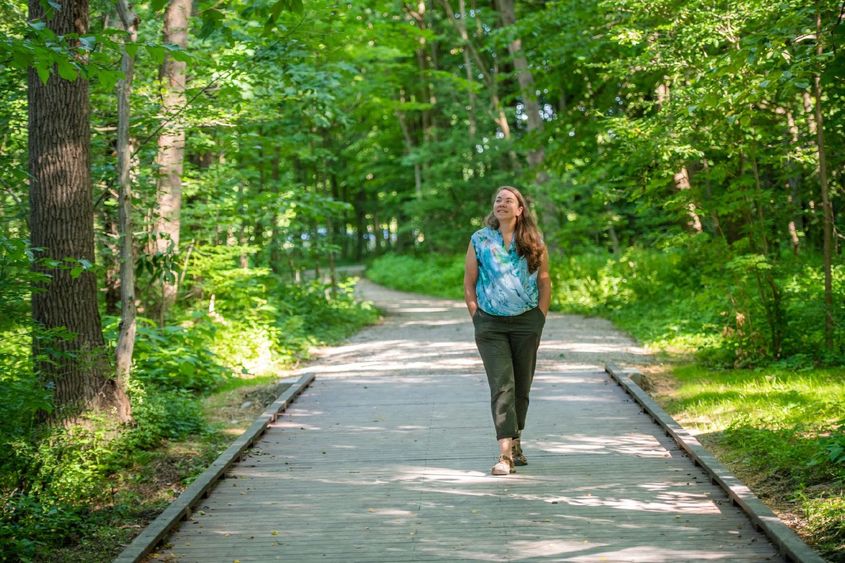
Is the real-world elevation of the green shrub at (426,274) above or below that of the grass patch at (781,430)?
above

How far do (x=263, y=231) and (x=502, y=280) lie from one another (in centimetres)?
1385

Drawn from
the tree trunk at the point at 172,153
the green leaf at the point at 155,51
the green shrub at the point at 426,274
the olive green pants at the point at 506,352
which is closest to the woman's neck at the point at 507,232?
the olive green pants at the point at 506,352

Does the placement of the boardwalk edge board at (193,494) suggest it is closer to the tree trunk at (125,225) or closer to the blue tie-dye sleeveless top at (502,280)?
the tree trunk at (125,225)

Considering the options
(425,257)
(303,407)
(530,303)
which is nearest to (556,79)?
(303,407)

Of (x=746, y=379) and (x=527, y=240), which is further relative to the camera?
(x=746, y=379)

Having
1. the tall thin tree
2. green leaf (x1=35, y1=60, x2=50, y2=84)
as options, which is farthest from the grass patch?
the tall thin tree

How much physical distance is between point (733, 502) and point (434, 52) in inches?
1248

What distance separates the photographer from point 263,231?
20031 millimetres

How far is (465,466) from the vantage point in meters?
7.40

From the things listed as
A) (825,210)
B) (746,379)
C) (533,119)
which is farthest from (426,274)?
(825,210)

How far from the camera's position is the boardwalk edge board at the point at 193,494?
17.5 feet

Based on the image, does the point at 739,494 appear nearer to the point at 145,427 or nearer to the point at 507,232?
the point at 507,232

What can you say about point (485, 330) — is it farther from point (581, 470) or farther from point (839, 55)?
point (839, 55)

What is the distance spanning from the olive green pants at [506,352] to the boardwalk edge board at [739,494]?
1483 millimetres
